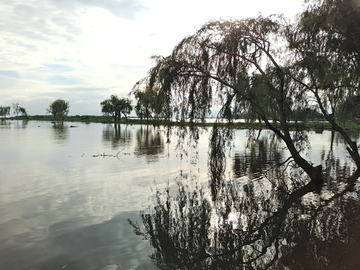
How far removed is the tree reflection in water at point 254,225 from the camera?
23.2 feet

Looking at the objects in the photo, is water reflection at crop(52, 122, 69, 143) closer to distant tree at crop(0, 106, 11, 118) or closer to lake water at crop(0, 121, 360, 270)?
lake water at crop(0, 121, 360, 270)

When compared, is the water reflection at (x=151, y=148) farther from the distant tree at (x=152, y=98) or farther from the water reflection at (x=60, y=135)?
the water reflection at (x=60, y=135)

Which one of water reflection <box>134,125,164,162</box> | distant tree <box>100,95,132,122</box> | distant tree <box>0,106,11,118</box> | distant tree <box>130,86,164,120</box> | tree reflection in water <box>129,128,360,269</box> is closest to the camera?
tree reflection in water <box>129,128,360,269</box>

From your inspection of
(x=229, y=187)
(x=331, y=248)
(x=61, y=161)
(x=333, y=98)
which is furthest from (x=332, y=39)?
(x=61, y=161)

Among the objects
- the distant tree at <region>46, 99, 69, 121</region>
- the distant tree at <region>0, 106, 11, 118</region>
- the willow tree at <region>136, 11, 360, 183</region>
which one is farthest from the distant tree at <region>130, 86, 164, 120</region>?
the distant tree at <region>0, 106, 11, 118</region>

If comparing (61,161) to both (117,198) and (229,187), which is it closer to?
(117,198)

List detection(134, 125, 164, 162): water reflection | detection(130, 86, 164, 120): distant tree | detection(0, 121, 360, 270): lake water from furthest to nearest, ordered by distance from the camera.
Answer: detection(134, 125, 164, 162): water reflection
detection(130, 86, 164, 120): distant tree
detection(0, 121, 360, 270): lake water

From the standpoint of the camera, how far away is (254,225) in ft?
30.2

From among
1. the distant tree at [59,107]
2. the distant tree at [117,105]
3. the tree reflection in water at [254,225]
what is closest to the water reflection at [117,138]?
the tree reflection in water at [254,225]

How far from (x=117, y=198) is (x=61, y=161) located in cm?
1199

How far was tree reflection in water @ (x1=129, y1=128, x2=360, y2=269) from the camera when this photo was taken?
7.07 meters

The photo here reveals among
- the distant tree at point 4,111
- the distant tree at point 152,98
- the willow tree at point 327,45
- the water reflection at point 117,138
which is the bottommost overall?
the water reflection at point 117,138

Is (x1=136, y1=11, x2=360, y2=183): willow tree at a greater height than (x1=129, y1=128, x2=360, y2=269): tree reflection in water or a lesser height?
greater

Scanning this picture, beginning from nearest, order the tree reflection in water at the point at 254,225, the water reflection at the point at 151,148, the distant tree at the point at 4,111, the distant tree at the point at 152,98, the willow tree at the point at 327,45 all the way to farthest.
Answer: the tree reflection in water at the point at 254,225 → the willow tree at the point at 327,45 → the distant tree at the point at 152,98 → the water reflection at the point at 151,148 → the distant tree at the point at 4,111
